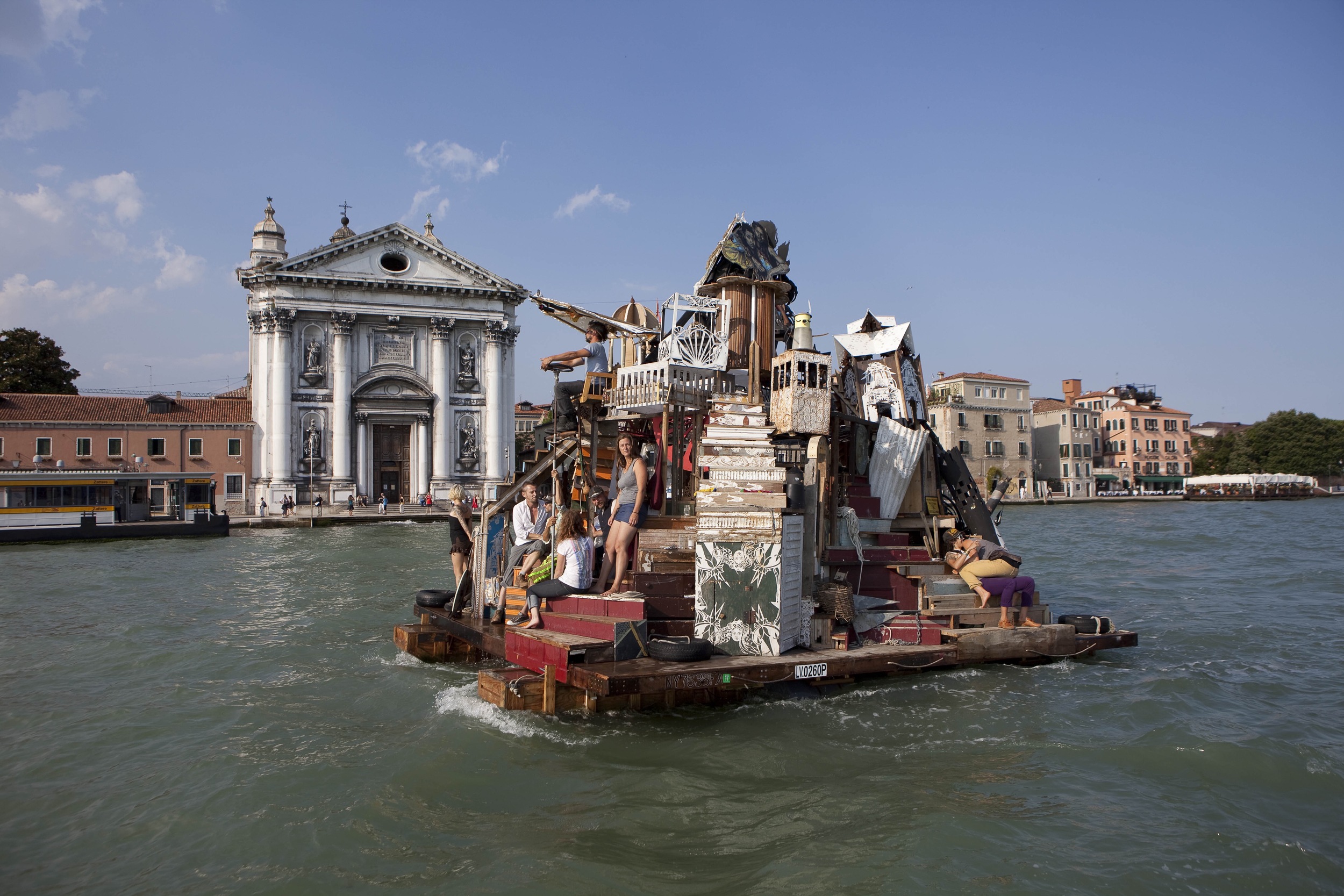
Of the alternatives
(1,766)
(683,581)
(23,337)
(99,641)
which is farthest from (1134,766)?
(23,337)

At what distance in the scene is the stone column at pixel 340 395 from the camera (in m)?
47.7

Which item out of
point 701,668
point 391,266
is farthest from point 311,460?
point 701,668

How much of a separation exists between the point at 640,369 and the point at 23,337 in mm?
55156

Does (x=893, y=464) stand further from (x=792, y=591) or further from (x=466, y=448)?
(x=466, y=448)

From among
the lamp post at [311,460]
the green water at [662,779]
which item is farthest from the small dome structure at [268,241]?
the green water at [662,779]

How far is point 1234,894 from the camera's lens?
5.37m

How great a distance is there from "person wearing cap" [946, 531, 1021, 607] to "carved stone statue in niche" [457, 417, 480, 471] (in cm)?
4285

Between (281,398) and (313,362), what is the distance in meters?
2.76

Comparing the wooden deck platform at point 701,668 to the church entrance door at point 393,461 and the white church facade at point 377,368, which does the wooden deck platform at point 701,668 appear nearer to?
the white church facade at point 377,368

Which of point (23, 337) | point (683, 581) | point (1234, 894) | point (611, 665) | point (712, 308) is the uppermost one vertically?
point (23, 337)

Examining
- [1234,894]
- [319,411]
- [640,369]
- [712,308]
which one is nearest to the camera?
[1234,894]

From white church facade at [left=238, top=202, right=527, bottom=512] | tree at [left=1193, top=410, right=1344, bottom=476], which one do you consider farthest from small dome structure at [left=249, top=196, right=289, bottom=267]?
tree at [left=1193, top=410, right=1344, bottom=476]

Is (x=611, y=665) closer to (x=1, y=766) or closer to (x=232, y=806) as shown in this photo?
(x=232, y=806)

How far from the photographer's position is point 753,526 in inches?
326
